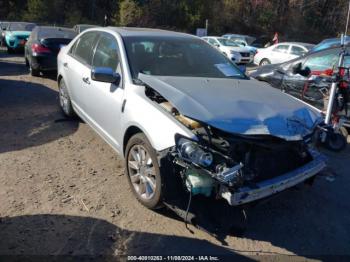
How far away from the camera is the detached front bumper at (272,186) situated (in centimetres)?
306

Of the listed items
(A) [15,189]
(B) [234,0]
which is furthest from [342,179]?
(B) [234,0]

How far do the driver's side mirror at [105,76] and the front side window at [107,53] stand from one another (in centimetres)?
26

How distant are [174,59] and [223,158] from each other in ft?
6.07

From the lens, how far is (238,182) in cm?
305

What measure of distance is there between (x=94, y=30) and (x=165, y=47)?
1.44 m

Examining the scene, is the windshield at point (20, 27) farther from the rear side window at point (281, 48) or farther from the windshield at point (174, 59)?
the windshield at point (174, 59)

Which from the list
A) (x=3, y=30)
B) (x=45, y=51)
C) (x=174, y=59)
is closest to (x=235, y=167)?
(x=174, y=59)

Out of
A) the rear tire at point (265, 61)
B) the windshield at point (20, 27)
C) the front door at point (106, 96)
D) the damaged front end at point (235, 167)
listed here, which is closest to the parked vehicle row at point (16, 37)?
the windshield at point (20, 27)

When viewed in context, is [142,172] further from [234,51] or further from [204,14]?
[204,14]

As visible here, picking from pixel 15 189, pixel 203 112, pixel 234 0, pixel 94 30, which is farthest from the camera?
pixel 234 0

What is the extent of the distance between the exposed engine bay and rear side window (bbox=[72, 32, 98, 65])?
2.33 m

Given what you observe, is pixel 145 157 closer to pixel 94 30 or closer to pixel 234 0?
pixel 94 30

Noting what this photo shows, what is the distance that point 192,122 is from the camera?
135 inches

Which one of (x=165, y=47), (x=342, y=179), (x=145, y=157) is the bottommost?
(x=342, y=179)
